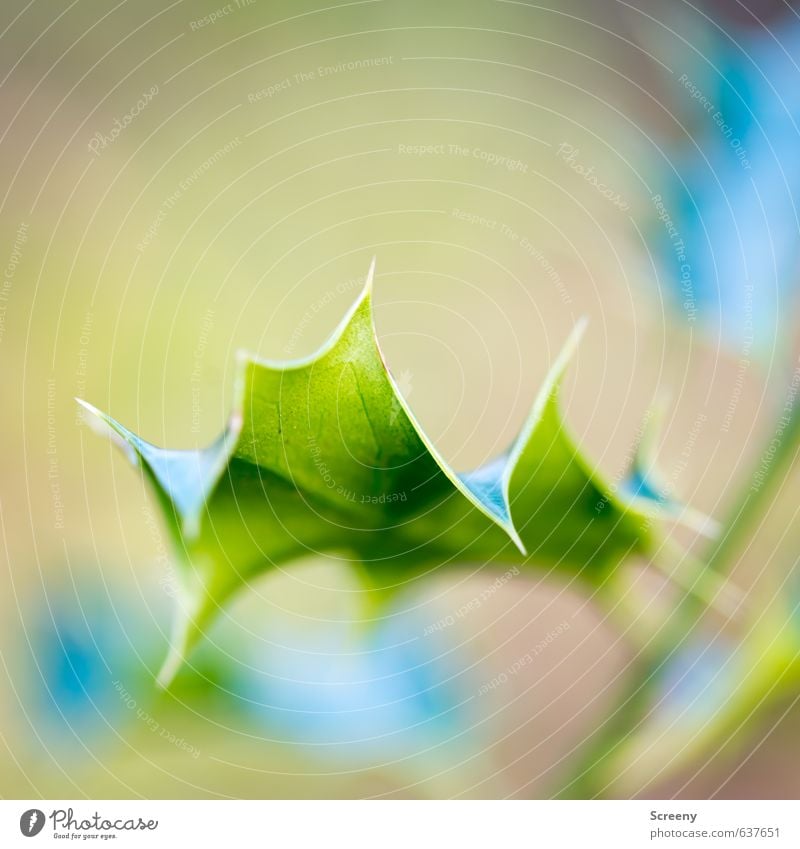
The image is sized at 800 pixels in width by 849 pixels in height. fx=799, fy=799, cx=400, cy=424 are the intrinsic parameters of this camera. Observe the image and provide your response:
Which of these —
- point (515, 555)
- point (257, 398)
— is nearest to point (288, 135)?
point (257, 398)

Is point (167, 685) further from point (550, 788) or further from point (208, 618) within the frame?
point (550, 788)
